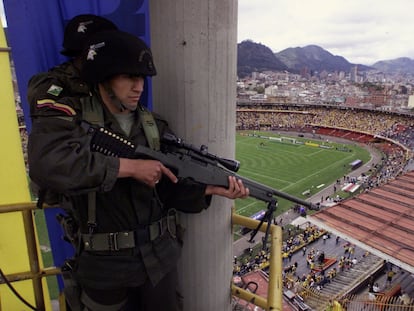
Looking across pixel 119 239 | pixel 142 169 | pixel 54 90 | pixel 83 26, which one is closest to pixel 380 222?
pixel 119 239

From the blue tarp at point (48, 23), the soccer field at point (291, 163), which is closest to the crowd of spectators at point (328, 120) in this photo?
the soccer field at point (291, 163)

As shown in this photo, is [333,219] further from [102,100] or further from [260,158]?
[260,158]

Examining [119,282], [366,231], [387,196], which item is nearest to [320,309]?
[366,231]

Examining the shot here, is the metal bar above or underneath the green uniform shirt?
underneath

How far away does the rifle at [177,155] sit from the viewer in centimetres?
183

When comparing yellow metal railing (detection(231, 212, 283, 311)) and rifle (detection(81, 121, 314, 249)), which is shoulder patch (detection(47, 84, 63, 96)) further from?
yellow metal railing (detection(231, 212, 283, 311))

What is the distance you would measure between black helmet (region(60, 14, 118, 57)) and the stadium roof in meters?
12.1

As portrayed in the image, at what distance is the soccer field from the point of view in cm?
2741

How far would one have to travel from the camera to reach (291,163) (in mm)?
35531

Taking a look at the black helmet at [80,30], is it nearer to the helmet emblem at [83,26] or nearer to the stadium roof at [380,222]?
the helmet emblem at [83,26]

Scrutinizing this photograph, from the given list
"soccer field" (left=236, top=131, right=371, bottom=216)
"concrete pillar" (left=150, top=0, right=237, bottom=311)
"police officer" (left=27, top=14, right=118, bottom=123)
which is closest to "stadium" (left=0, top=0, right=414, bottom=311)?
"concrete pillar" (left=150, top=0, right=237, bottom=311)

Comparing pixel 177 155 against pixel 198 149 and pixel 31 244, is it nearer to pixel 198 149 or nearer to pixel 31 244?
pixel 198 149

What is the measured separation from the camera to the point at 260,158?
37.2 meters

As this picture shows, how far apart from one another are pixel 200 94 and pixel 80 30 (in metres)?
0.86
